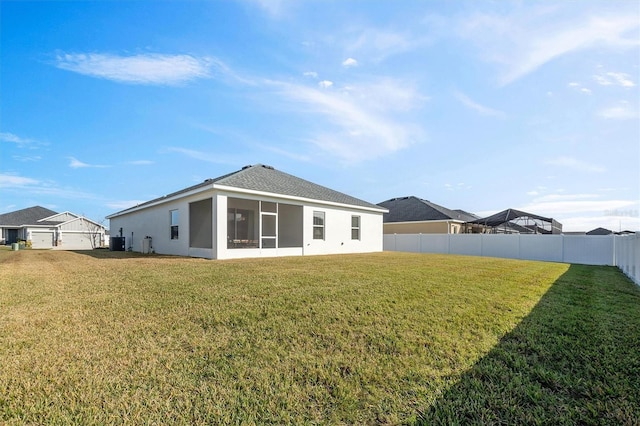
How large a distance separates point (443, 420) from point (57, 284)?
25.2 ft

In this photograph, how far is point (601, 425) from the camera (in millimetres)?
2098

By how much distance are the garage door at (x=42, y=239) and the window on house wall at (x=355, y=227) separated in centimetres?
3760

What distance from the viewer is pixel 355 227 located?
18391mm

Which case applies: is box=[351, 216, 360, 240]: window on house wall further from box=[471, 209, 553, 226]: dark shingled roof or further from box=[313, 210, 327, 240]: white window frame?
box=[471, 209, 553, 226]: dark shingled roof

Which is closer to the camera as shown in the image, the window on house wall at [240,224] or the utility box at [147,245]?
the utility box at [147,245]

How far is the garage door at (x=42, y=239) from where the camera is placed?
3522 cm

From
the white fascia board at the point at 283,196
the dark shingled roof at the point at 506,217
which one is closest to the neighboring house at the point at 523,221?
the dark shingled roof at the point at 506,217

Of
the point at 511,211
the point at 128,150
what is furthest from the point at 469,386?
the point at 511,211

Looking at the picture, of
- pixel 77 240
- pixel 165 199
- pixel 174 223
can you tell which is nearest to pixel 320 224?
pixel 174 223

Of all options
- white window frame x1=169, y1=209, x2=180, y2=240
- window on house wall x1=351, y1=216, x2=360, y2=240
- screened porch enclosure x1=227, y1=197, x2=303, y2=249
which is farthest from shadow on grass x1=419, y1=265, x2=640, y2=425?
white window frame x1=169, y1=209, x2=180, y2=240

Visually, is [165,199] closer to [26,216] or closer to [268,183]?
[268,183]

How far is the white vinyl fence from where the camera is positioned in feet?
48.7

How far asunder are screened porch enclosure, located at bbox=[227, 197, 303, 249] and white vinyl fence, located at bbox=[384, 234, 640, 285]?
9744mm

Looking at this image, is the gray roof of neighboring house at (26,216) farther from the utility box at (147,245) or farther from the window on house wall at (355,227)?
the window on house wall at (355,227)
